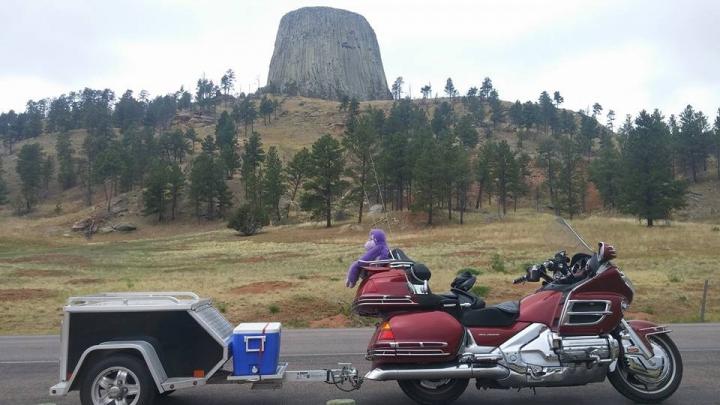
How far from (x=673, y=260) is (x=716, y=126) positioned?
8663 cm

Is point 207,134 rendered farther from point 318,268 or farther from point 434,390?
point 434,390

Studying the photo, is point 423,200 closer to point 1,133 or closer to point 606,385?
point 606,385

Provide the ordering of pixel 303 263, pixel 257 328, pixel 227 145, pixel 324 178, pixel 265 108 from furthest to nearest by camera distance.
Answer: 1. pixel 265 108
2. pixel 227 145
3. pixel 324 178
4. pixel 303 263
5. pixel 257 328

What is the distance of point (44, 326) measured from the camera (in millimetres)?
18234

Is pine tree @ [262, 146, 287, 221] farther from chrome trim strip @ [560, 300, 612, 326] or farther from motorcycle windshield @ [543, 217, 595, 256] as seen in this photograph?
chrome trim strip @ [560, 300, 612, 326]

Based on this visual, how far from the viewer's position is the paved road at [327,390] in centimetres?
730

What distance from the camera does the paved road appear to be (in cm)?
730

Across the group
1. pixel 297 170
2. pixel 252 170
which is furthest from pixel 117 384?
pixel 252 170

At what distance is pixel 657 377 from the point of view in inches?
276

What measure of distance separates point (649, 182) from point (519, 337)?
63.0 m

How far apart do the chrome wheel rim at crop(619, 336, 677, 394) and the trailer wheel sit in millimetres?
5260

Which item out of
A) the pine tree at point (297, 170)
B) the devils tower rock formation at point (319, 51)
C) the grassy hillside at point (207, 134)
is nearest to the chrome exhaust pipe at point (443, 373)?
the pine tree at point (297, 170)

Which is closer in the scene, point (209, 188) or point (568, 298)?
point (568, 298)

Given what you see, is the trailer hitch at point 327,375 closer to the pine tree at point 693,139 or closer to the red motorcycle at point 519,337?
the red motorcycle at point 519,337
